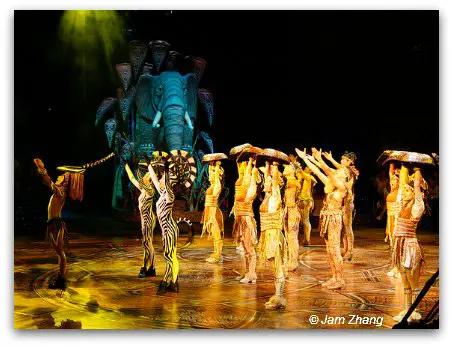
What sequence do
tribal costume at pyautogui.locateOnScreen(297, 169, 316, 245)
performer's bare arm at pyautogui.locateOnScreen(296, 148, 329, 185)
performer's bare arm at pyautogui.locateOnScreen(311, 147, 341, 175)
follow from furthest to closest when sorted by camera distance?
tribal costume at pyautogui.locateOnScreen(297, 169, 316, 245) → performer's bare arm at pyautogui.locateOnScreen(311, 147, 341, 175) → performer's bare arm at pyautogui.locateOnScreen(296, 148, 329, 185)

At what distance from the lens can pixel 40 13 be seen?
23.3ft

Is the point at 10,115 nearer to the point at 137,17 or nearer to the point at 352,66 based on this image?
the point at 137,17

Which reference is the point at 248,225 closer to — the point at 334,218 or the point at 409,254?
the point at 334,218

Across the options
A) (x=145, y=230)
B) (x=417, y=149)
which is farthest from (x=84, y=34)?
(x=417, y=149)

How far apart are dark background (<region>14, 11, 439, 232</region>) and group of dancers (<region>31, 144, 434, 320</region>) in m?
0.42

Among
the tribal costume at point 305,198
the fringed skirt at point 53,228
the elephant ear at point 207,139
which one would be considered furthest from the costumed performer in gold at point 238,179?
the fringed skirt at point 53,228

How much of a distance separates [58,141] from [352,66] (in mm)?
3769

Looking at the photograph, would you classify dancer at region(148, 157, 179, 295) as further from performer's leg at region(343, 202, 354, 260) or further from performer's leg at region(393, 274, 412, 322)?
performer's leg at region(343, 202, 354, 260)

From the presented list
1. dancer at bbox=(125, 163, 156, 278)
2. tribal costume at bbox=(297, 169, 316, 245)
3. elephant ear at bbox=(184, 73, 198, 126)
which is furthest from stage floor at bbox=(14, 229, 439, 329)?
elephant ear at bbox=(184, 73, 198, 126)

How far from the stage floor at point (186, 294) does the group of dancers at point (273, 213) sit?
0.67 feet

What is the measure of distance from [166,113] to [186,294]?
311 centimetres

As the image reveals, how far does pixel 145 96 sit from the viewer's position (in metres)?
9.02

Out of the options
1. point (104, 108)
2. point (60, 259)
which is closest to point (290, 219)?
point (104, 108)

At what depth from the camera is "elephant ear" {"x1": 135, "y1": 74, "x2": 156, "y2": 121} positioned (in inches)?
346
